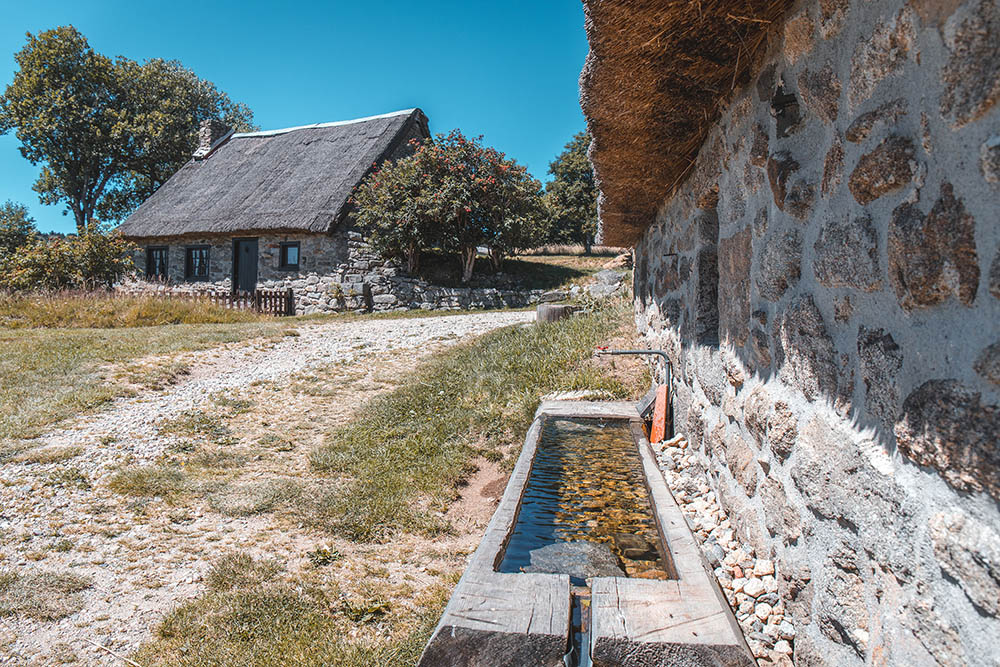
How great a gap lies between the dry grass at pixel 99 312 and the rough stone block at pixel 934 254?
12.2 metres

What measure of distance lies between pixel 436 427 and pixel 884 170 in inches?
167

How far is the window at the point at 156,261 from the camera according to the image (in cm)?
1816

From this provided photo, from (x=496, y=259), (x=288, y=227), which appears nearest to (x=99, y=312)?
(x=288, y=227)

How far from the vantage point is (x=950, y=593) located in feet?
3.52

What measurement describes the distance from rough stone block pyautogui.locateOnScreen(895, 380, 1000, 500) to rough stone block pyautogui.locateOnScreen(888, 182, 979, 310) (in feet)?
0.56

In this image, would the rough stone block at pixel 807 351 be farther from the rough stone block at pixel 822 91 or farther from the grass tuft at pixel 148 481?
the grass tuft at pixel 148 481

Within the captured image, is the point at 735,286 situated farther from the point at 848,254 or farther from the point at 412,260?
→ the point at 412,260

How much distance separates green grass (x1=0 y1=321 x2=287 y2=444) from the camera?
17.5 feet

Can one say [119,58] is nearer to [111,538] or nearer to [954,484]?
[111,538]

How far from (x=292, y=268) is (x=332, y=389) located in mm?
10165

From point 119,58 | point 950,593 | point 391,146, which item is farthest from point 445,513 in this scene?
point 119,58

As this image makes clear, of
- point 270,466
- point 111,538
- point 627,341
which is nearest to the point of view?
point 111,538

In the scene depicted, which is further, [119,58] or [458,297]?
[119,58]

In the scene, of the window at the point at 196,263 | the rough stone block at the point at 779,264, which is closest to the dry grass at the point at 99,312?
the window at the point at 196,263
